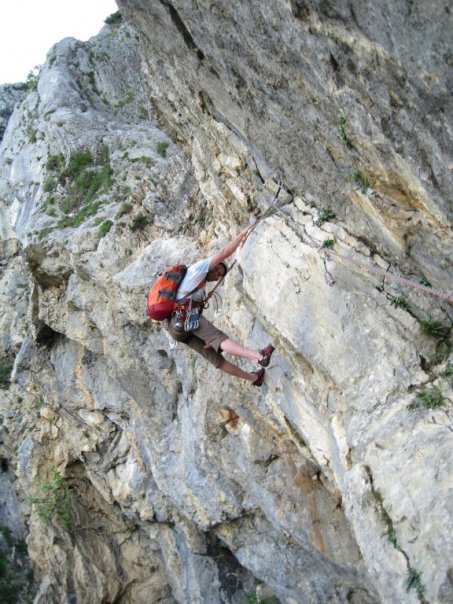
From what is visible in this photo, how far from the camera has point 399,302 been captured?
8078mm

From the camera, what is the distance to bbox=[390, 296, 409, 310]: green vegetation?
8.05 meters

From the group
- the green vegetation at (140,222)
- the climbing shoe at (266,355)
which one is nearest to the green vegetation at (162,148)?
the green vegetation at (140,222)

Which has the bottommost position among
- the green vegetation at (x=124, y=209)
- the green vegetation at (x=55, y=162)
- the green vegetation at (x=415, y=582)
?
the green vegetation at (x=415, y=582)

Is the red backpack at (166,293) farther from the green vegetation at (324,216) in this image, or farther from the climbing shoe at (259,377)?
the green vegetation at (324,216)

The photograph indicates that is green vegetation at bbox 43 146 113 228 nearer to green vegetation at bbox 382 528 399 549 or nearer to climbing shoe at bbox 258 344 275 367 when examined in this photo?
climbing shoe at bbox 258 344 275 367

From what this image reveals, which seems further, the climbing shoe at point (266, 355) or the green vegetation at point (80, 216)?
the green vegetation at point (80, 216)

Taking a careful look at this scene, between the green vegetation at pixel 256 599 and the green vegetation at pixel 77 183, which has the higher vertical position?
the green vegetation at pixel 77 183

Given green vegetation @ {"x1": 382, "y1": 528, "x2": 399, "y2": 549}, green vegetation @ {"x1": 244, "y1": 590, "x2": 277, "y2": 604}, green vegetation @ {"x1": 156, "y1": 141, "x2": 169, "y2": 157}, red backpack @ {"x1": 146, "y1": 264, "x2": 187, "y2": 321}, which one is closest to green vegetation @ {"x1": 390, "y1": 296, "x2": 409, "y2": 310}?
green vegetation @ {"x1": 382, "y1": 528, "x2": 399, "y2": 549}

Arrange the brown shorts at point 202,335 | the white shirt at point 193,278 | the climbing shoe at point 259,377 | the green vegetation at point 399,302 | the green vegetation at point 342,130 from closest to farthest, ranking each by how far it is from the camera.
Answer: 1. the green vegetation at point 342,130
2. the green vegetation at point 399,302
3. the white shirt at point 193,278
4. the brown shorts at point 202,335
5. the climbing shoe at point 259,377

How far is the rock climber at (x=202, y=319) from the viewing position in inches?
381

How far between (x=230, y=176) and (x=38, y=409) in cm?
1426

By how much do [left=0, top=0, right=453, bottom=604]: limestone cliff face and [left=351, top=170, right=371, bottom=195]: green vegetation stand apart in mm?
36

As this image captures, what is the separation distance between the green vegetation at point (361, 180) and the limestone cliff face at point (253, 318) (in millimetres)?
36

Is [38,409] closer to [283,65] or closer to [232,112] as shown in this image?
[232,112]
